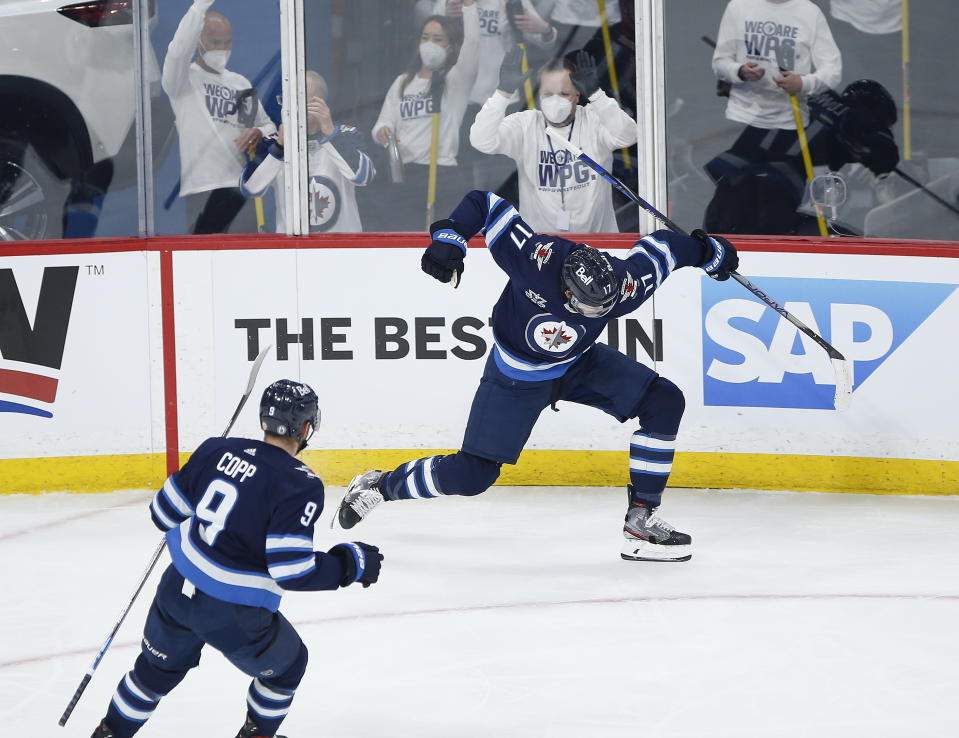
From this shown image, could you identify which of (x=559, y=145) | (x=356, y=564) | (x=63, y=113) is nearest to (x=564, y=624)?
(x=356, y=564)

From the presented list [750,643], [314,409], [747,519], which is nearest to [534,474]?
[747,519]

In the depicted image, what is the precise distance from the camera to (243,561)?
2.31m

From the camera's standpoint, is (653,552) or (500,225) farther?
(653,552)

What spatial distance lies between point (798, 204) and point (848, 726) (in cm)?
263

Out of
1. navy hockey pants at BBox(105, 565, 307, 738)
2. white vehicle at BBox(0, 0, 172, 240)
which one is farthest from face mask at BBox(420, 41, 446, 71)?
navy hockey pants at BBox(105, 565, 307, 738)

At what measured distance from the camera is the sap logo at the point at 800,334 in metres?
4.74

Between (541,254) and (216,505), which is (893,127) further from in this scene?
(216,505)

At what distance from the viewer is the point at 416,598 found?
3.71 metres

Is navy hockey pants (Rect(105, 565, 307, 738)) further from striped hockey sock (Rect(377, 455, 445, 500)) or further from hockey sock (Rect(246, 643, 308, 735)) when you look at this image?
striped hockey sock (Rect(377, 455, 445, 500))

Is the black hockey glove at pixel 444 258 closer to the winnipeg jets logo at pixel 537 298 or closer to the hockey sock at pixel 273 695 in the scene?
the winnipeg jets logo at pixel 537 298

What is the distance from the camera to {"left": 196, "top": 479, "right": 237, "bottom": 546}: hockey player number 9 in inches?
89.2

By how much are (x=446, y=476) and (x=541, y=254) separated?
0.73 m

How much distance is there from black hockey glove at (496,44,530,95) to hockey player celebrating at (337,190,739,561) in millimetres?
1308

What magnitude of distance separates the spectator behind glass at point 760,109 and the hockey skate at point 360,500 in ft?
5.63
